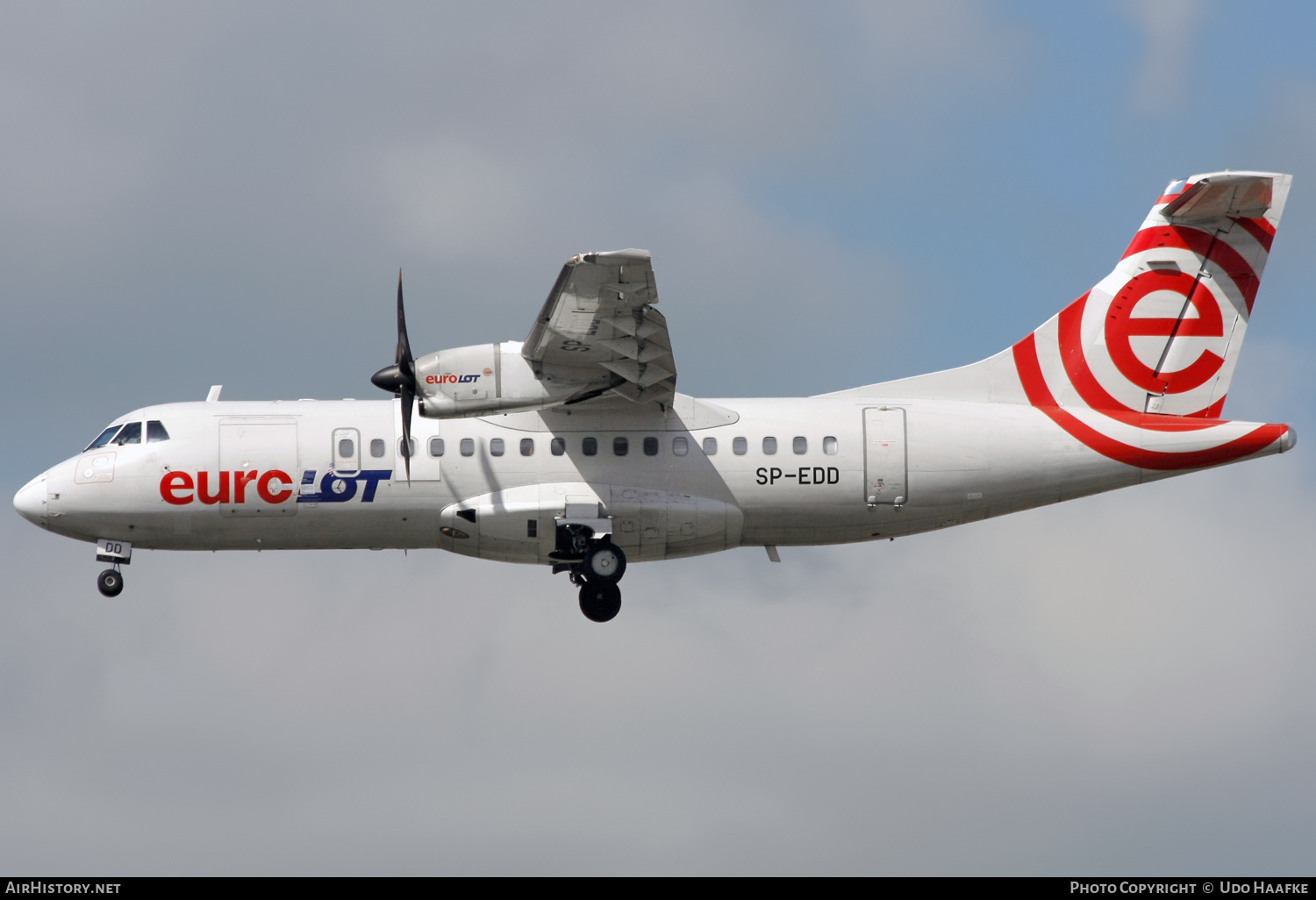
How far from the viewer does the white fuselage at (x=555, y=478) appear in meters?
30.6

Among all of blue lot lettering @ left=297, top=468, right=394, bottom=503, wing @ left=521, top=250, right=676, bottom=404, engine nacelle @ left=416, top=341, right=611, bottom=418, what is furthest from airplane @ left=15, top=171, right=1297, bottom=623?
engine nacelle @ left=416, top=341, right=611, bottom=418

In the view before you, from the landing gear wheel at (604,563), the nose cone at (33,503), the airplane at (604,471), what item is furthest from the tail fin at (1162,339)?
the nose cone at (33,503)

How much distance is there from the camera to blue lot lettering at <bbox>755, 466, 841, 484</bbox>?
30.7 metres

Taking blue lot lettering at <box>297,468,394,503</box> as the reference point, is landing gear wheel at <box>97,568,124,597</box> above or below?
below

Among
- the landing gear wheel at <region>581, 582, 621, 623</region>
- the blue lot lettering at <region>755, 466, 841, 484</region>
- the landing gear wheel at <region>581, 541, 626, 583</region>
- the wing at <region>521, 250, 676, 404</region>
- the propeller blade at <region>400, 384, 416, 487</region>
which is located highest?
the wing at <region>521, 250, 676, 404</region>

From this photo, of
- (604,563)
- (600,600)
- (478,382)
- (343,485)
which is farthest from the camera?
(600,600)

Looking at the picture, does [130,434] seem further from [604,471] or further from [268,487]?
[604,471]

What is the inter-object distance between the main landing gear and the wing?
2641mm

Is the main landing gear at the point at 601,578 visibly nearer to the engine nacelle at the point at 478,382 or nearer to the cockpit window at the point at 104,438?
the engine nacelle at the point at 478,382

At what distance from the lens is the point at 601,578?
30.4 metres

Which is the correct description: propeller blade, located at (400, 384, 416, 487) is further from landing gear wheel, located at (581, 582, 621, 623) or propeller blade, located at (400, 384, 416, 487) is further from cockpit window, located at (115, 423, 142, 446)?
cockpit window, located at (115, 423, 142, 446)

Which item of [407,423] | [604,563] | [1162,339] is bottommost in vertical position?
[604,563]

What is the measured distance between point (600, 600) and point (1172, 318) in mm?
11403

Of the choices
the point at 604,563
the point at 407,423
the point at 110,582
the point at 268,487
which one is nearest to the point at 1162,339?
the point at 604,563
